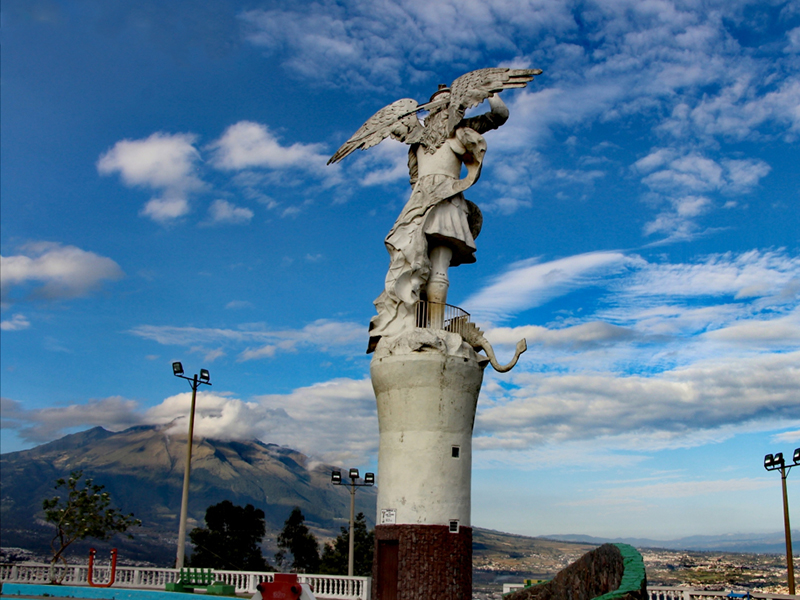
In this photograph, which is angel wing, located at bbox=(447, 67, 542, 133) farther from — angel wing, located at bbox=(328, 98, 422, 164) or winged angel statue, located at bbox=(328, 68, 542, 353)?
angel wing, located at bbox=(328, 98, 422, 164)

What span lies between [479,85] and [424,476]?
13807mm

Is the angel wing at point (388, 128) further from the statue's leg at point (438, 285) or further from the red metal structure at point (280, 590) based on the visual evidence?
the red metal structure at point (280, 590)

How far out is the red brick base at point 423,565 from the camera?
22.0 meters

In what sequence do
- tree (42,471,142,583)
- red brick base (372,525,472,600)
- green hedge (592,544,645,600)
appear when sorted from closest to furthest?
green hedge (592,544,645,600), red brick base (372,525,472,600), tree (42,471,142,583)

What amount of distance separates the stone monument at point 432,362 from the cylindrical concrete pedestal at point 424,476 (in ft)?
0.10

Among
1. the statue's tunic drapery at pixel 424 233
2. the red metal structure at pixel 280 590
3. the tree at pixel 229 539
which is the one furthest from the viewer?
the tree at pixel 229 539

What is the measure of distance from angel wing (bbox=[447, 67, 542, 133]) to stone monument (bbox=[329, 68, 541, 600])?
38 mm

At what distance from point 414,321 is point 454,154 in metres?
6.42

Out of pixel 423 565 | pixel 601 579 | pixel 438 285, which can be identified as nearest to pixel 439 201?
pixel 438 285

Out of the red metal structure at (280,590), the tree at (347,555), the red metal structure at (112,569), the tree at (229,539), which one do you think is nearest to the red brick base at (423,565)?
the red metal structure at (112,569)

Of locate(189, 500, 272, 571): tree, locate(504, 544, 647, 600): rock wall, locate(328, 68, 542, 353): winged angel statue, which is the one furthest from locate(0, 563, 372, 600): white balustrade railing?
locate(189, 500, 272, 571): tree

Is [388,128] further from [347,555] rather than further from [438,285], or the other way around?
[347,555]

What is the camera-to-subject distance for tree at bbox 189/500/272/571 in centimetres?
5838

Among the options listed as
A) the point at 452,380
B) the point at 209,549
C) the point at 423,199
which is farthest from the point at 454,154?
the point at 209,549
